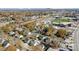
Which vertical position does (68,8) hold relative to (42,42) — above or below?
above

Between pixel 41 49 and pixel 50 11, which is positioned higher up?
pixel 50 11

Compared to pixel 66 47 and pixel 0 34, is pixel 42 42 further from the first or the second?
pixel 0 34

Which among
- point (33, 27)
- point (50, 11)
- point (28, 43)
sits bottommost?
point (28, 43)
